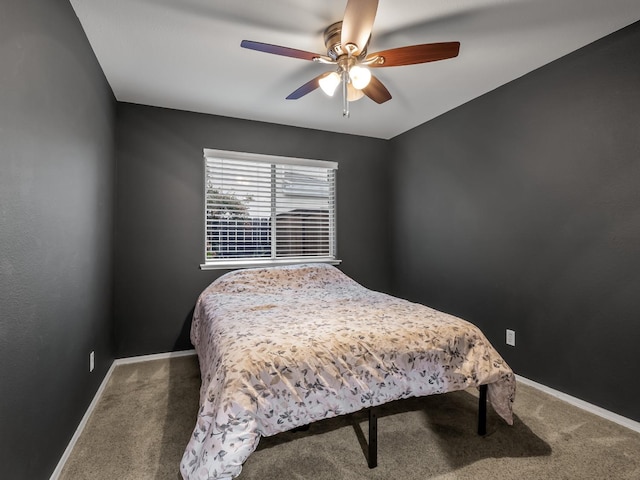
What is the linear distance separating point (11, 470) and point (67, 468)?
60 centimetres

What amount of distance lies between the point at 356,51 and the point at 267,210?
218 cm

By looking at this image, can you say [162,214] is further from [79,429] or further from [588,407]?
[588,407]

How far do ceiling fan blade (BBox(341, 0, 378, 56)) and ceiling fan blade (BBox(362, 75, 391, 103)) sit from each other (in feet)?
1.48

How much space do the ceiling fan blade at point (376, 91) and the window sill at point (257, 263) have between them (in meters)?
2.01

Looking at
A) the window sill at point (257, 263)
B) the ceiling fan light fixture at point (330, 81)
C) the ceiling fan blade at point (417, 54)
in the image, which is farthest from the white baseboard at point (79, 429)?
the ceiling fan blade at point (417, 54)

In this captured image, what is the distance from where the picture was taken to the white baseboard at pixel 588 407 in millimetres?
2002

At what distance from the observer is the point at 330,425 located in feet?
6.65

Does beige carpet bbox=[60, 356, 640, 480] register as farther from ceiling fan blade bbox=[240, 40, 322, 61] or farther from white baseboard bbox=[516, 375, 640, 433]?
ceiling fan blade bbox=[240, 40, 322, 61]

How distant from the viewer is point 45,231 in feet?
4.90

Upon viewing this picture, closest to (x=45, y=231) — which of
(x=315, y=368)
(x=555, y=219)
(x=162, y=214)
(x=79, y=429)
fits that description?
(x=79, y=429)

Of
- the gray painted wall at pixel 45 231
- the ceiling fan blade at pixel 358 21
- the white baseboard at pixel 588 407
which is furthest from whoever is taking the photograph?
the white baseboard at pixel 588 407

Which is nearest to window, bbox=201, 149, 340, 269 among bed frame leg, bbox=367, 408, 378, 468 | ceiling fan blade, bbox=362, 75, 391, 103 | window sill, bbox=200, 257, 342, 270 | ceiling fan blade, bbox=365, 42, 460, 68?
window sill, bbox=200, 257, 342, 270

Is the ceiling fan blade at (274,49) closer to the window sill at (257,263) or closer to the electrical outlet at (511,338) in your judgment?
the window sill at (257,263)

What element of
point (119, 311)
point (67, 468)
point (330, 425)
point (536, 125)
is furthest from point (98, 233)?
point (536, 125)
